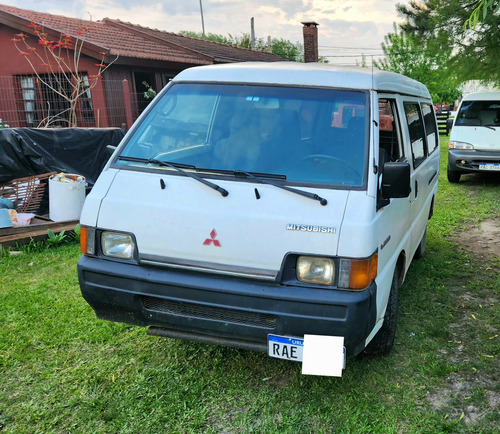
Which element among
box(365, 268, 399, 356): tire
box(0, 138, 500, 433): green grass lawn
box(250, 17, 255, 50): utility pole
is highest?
box(250, 17, 255, 50): utility pole

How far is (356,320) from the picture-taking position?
2.53m

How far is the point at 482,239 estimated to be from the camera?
6.36m

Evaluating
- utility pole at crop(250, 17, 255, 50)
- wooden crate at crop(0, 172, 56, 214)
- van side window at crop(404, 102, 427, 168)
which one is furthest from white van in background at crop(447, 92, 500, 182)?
utility pole at crop(250, 17, 255, 50)

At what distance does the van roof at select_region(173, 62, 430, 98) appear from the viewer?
124 inches

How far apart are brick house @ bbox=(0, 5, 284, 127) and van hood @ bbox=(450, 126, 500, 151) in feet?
24.6

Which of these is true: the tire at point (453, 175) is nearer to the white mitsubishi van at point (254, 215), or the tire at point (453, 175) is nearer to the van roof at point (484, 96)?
the van roof at point (484, 96)

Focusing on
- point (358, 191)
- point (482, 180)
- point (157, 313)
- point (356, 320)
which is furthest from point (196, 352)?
point (482, 180)

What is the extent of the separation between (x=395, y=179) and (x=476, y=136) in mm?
8072

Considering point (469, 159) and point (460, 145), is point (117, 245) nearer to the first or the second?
point (469, 159)

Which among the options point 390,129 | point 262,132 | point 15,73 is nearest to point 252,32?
point 15,73

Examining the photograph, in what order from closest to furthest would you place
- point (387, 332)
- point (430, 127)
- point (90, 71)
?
1. point (387, 332)
2. point (430, 127)
3. point (90, 71)

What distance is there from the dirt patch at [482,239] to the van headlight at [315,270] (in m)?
3.89

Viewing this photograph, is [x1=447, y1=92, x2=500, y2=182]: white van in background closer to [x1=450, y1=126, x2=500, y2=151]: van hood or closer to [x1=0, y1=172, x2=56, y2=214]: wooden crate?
[x1=450, y1=126, x2=500, y2=151]: van hood

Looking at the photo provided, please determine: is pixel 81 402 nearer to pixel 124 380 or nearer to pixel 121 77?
pixel 124 380
